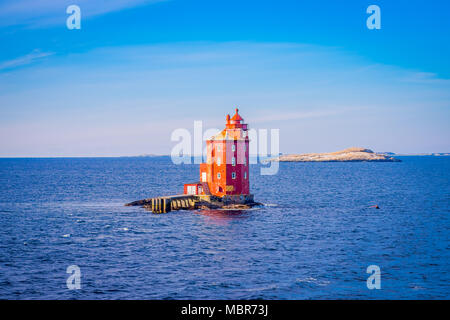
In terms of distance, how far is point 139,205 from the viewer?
82688 mm

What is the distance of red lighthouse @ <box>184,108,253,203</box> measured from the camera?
241 ft

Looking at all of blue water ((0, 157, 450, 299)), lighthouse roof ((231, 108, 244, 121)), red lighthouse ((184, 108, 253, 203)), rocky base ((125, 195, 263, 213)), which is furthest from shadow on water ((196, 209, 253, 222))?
lighthouse roof ((231, 108, 244, 121))

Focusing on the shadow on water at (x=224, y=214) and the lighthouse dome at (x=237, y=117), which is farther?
the lighthouse dome at (x=237, y=117)

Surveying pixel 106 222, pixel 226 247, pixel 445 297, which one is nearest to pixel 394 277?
pixel 445 297

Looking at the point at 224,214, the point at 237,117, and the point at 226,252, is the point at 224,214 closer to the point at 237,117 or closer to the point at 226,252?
the point at 237,117

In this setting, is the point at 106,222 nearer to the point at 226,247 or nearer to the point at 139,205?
the point at 139,205

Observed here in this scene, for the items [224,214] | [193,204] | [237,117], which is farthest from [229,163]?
[193,204]

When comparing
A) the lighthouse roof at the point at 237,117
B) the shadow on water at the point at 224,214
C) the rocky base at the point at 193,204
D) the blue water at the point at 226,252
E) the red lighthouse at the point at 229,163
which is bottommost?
the blue water at the point at 226,252

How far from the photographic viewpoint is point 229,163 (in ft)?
241

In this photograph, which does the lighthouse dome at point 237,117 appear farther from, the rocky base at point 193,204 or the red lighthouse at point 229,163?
the rocky base at point 193,204

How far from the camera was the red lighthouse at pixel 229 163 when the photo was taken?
241 feet

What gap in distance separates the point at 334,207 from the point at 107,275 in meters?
55.4

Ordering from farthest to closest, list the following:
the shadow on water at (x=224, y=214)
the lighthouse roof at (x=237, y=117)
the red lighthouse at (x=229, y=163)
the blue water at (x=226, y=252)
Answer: the lighthouse roof at (x=237, y=117), the red lighthouse at (x=229, y=163), the shadow on water at (x=224, y=214), the blue water at (x=226, y=252)

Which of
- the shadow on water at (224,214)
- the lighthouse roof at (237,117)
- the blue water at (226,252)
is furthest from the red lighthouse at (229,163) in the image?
the blue water at (226,252)
